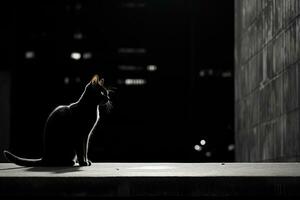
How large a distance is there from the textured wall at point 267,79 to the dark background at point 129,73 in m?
48.9

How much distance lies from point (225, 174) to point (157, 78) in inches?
3671

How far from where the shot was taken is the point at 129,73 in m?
103

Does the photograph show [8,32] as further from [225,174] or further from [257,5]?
[225,174]

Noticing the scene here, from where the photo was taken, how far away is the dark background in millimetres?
83812

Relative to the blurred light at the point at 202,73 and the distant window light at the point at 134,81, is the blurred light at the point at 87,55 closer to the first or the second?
the distant window light at the point at 134,81

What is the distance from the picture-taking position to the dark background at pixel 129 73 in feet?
275

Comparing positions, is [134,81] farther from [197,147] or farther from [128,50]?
[197,147]

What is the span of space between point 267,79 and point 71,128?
44.7 feet

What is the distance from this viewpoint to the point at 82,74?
94.2 m

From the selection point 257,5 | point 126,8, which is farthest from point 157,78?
point 257,5

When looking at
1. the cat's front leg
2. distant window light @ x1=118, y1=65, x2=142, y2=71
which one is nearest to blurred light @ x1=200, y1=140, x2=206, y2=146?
distant window light @ x1=118, y1=65, x2=142, y2=71

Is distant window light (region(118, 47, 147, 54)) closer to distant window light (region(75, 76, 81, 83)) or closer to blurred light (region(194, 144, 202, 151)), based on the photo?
distant window light (region(75, 76, 81, 83))
